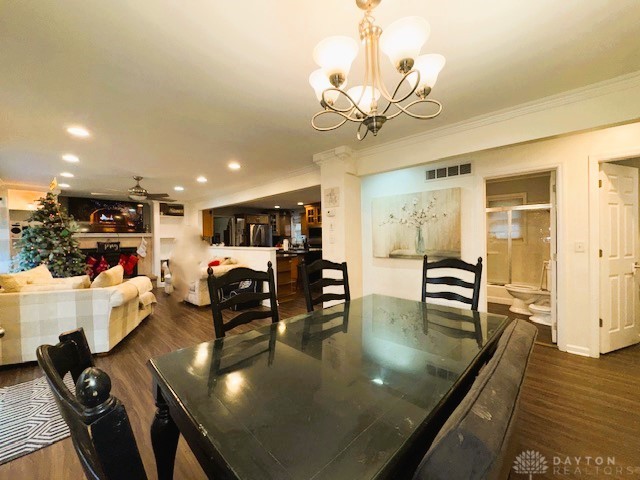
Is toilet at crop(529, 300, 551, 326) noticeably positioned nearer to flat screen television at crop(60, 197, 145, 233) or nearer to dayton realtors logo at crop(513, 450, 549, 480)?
dayton realtors logo at crop(513, 450, 549, 480)

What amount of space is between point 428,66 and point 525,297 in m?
4.16

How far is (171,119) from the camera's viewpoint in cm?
258

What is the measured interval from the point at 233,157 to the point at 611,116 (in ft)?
12.9

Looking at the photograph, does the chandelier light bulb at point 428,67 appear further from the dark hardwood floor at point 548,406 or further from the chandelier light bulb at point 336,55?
the dark hardwood floor at point 548,406

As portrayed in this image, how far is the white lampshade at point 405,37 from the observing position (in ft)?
3.64

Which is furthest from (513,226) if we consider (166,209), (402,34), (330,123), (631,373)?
(166,209)

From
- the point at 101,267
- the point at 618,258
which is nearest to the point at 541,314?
the point at 618,258

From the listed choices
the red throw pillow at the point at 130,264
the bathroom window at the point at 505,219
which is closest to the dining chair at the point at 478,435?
the bathroom window at the point at 505,219

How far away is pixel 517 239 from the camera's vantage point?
4.86 m

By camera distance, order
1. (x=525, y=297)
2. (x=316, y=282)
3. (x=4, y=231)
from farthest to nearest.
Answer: (x=4, y=231), (x=525, y=297), (x=316, y=282)

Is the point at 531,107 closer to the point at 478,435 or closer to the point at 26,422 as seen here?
the point at 478,435

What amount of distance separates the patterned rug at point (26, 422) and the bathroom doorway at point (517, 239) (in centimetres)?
526

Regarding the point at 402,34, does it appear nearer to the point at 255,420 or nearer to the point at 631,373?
the point at 255,420

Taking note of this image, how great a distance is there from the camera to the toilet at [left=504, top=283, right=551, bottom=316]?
3961 mm
